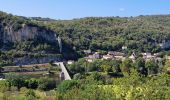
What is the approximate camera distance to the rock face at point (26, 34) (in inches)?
3770

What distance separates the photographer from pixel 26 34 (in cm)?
9762

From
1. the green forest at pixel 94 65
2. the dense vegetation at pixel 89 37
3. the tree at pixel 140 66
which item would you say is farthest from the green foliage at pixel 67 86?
the dense vegetation at pixel 89 37

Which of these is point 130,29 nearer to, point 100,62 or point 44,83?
point 100,62

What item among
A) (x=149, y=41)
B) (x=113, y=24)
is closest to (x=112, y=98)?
(x=149, y=41)

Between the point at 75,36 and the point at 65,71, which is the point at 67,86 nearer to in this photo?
the point at 65,71

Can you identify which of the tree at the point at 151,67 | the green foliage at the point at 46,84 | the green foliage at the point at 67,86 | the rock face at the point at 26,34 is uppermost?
the rock face at the point at 26,34

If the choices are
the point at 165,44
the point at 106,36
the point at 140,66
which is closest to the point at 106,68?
the point at 140,66

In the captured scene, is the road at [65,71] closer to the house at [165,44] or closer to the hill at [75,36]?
the hill at [75,36]

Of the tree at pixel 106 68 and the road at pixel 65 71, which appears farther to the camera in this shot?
the tree at pixel 106 68

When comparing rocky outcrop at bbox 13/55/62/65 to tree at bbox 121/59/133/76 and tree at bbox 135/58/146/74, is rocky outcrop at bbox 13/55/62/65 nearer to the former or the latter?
tree at bbox 121/59/133/76

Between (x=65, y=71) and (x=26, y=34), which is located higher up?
(x=26, y=34)

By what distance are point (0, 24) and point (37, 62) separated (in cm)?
1477

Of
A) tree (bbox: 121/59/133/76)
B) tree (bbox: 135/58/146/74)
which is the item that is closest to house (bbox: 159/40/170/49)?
tree (bbox: 135/58/146/74)

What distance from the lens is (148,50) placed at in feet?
380
